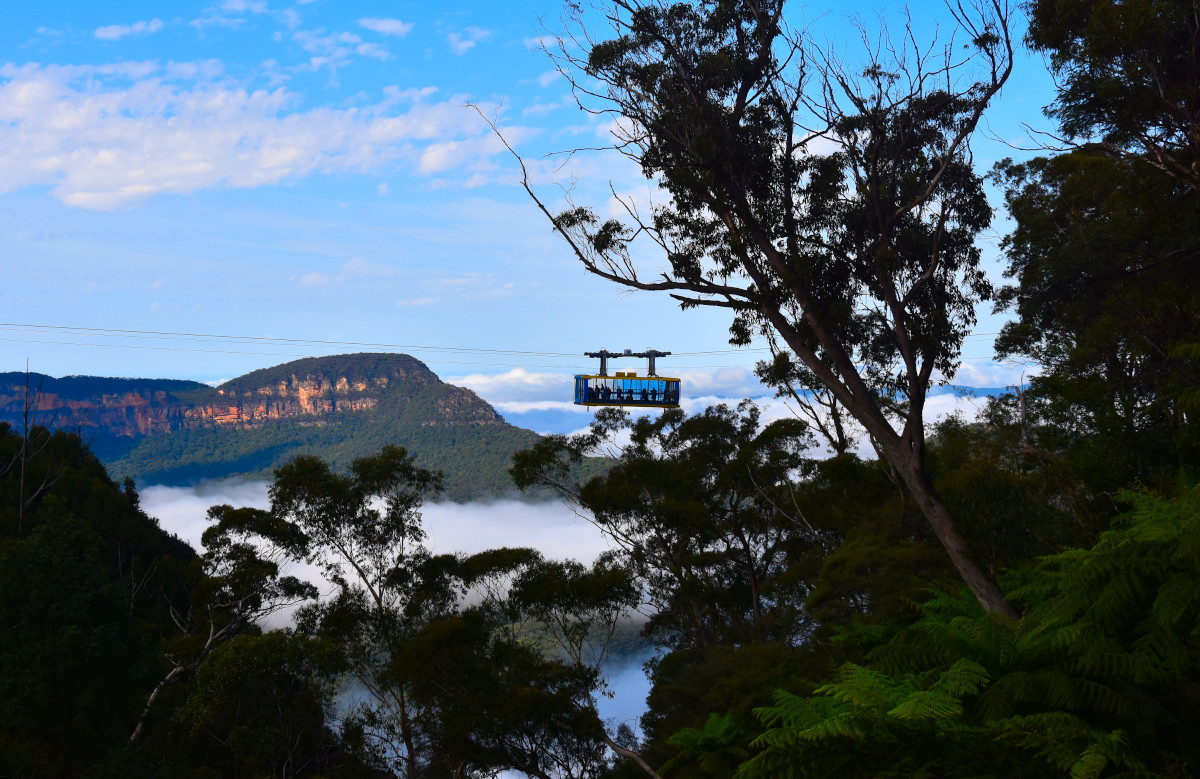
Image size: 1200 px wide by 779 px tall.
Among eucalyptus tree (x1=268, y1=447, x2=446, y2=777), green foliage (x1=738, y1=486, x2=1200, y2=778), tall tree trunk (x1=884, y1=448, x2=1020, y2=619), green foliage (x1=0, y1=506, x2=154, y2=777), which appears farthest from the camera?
eucalyptus tree (x1=268, y1=447, x2=446, y2=777)

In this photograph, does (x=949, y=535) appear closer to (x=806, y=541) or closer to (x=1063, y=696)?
(x=1063, y=696)

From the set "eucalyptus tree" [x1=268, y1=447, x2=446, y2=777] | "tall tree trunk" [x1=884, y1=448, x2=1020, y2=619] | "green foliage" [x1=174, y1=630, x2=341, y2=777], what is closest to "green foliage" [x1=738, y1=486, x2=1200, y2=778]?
"tall tree trunk" [x1=884, y1=448, x2=1020, y2=619]

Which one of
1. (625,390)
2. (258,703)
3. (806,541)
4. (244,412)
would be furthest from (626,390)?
(244,412)

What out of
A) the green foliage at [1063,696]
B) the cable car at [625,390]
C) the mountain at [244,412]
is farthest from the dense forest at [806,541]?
the mountain at [244,412]

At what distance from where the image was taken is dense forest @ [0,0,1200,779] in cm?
423

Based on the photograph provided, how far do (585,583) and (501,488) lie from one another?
5970 cm

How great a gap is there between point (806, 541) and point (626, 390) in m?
10.4

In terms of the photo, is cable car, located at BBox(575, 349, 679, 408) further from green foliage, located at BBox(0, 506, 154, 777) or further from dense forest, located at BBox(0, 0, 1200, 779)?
green foliage, located at BBox(0, 506, 154, 777)

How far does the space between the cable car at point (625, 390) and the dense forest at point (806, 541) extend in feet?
18.3

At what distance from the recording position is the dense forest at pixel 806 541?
423 cm

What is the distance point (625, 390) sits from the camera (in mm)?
31344

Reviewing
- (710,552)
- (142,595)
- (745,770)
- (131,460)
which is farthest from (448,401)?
(745,770)

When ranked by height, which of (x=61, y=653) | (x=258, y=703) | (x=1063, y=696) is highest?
(x=1063, y=696)

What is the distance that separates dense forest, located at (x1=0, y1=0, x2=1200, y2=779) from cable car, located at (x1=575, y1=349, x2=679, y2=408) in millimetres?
5586
